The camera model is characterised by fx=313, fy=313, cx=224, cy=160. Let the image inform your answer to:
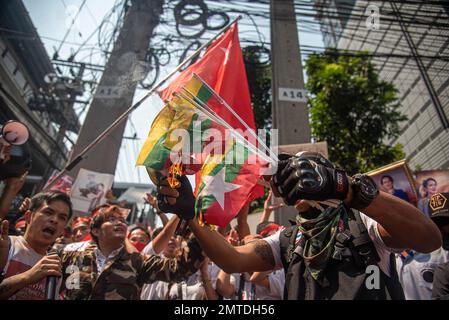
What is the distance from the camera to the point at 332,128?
29.8 feet

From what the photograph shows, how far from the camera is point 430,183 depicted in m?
4.96

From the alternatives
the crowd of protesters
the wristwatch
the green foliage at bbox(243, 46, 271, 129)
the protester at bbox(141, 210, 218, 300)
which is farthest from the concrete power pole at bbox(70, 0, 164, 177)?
the wristwatch

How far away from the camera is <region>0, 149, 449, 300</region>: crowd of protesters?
1.40 meters

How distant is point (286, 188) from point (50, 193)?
83.8 inches

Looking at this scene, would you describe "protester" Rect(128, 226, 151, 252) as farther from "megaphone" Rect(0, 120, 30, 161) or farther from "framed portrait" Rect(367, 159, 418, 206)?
"framed portrait" Rect(367, 159, 418, 206)

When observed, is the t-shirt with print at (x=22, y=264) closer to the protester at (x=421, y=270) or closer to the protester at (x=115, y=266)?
the protester at (x=115, y=266)

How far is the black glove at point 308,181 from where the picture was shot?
51.3 inches

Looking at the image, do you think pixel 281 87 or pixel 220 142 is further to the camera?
pixel 281 87

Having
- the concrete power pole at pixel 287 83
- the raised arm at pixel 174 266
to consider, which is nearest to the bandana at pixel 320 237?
the raised arm at pixel 174 266

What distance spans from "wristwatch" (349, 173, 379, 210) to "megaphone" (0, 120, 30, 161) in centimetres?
212

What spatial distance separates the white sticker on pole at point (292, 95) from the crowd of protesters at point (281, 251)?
5.38 meters
